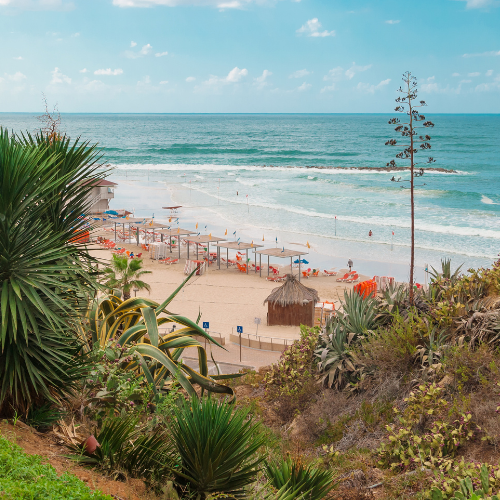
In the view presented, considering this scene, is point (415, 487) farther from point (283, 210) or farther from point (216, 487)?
point (283, 210)

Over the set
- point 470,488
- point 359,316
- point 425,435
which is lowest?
point 425,435

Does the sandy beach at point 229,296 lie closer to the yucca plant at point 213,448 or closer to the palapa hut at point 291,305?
the palapa hut at point 291,305

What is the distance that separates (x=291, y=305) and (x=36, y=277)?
13.7 metres

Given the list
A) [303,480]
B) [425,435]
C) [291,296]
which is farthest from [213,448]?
[291,296]

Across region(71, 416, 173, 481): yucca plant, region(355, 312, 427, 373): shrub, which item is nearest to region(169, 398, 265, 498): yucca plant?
region(71, 416, 173, 481): yucca plant

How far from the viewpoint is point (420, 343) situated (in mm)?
8109

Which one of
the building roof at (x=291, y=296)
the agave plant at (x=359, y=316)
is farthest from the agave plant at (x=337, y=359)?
the building roof at (x=291, y=296)

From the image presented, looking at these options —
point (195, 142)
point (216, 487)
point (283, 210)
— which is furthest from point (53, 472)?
point (195, 142)

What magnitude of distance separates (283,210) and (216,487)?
37.2 meters

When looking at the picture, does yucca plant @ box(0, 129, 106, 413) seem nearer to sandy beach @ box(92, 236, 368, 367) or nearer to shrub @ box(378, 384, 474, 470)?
shrub @ box(378, 384, 474, 470)

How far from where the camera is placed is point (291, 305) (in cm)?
1791

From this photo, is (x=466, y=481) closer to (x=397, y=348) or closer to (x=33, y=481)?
(x=397, y=348)

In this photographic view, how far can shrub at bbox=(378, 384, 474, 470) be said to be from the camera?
6105 millimetres

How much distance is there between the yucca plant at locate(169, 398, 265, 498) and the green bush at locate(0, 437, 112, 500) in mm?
755
